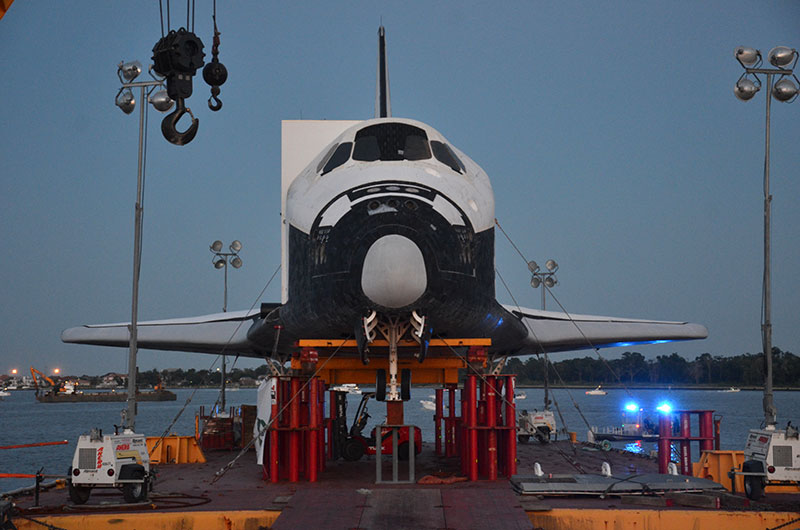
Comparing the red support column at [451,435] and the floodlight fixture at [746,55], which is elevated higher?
the floodlight fixture at [746,55]

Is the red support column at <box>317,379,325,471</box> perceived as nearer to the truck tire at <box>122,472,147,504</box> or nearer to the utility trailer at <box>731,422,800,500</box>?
the truck tire at <box>122,472,147,504</box>

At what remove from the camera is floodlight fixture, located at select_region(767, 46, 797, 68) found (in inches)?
333

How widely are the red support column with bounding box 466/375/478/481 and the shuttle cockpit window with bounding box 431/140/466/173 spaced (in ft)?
7.19

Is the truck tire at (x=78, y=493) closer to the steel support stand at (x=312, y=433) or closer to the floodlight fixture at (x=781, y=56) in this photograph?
the steel support stand at (x=312, y=433)

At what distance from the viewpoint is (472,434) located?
768 centimetres

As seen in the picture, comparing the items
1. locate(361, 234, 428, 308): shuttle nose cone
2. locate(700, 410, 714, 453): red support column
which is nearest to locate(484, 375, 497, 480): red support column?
locate(361, 234, 428, 308): shuttle nose cone

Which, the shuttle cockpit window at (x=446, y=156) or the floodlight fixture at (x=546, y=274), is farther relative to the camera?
the floodlight fixture at (x=546, y=274)

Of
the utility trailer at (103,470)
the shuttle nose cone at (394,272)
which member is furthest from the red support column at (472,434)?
the utility trailer at (103,470)

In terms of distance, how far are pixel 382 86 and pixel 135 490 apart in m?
7.64

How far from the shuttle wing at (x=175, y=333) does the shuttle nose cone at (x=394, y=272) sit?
6571 millimetres

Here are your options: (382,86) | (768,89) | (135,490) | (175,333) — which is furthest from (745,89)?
(175,333)

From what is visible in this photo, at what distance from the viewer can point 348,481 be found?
7.83m

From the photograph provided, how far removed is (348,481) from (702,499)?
3.42 meters

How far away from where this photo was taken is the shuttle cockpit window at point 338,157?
25.0ft
